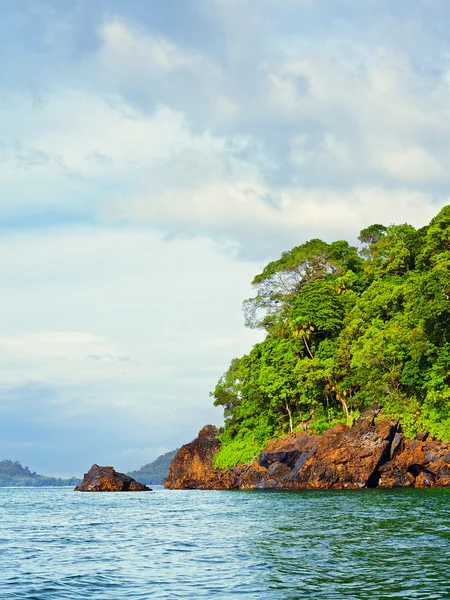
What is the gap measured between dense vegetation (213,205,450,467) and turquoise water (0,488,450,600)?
76.8 ft

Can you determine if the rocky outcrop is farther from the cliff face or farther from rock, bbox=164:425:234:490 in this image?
the cliff face

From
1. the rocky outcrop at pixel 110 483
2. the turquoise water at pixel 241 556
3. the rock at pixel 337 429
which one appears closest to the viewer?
the turquoise water at pixel 241 556

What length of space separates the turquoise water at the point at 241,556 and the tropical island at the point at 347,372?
2307 cm

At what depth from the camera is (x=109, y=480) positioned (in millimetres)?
80938

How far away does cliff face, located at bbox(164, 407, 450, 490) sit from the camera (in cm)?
5388

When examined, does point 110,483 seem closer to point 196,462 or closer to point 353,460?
point 196,462

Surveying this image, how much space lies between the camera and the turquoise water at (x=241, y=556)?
47.1 feet

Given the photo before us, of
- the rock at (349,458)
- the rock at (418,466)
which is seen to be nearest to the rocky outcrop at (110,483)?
the rock at (349,458)

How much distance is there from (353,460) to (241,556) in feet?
130

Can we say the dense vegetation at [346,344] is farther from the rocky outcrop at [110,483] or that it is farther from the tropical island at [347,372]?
the rocky outcrop at [110,483]

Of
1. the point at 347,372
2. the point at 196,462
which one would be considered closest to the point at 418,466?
the point at 347,372

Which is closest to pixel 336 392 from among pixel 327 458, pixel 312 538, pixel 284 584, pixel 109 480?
pixel 327 458

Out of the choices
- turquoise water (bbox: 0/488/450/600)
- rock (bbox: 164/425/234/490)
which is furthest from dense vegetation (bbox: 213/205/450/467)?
turquoise water (bbox: 0/488/450/600)

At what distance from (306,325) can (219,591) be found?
56.5 m
